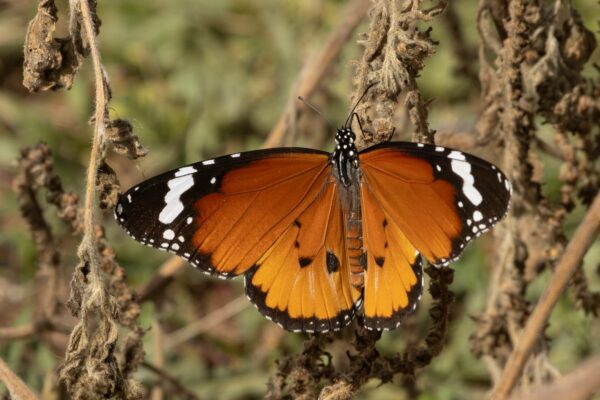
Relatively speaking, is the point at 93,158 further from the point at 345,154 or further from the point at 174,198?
the point at 345,154

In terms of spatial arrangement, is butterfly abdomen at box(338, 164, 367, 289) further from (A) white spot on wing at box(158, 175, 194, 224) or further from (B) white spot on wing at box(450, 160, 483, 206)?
(A) white spot on wing at box(158, 175, 194, 224)

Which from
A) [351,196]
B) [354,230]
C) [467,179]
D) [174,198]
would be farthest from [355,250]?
[174,198]

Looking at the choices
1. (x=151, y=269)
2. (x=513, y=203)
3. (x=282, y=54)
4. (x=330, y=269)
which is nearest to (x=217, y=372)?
(x=151, y=269)

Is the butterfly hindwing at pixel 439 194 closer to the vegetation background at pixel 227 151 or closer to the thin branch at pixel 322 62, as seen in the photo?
the vegetation background at pixel 227 151

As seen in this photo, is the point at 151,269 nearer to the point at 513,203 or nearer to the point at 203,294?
the point at 203,294

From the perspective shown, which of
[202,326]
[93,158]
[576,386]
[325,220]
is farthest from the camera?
[202,326]

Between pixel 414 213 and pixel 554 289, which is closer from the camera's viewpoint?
pixel 554 289
